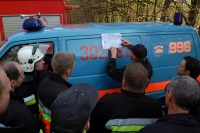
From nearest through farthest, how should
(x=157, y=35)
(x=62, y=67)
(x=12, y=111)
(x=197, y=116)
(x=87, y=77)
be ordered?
(x=12, y=111) → (x=197, y=116) → (x=62, y=67) → (x=87, y=77) → (x=157, y=35)

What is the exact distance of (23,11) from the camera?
25.7ft

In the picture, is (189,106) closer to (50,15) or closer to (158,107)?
(158,107)

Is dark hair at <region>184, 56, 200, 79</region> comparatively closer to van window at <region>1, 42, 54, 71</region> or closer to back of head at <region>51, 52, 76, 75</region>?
back of head at <region>51, 52, 76, 75</region>

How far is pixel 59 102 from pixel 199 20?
9735mm

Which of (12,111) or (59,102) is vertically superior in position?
(59,102)

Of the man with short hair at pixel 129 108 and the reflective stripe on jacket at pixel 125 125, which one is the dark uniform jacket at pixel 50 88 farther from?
the reflective stripe on jacket at pixel 125 125

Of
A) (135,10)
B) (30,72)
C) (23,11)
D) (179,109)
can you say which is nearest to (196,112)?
(179,109)

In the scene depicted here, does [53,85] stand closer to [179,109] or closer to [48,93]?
[48,93]

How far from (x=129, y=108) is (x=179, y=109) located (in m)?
0.47

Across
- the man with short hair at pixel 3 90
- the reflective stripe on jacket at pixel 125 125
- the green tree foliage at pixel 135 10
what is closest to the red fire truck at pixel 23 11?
the green tree foliage at pixel 135 10

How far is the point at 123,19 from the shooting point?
11914 mm

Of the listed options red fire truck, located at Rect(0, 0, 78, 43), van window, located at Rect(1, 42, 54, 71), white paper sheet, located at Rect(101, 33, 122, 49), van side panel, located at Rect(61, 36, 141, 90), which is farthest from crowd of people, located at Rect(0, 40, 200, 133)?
red fire truck, located at Rect(0, 0, 78, 43)

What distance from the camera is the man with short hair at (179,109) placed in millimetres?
1951

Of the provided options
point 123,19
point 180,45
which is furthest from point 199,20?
point 180,45
